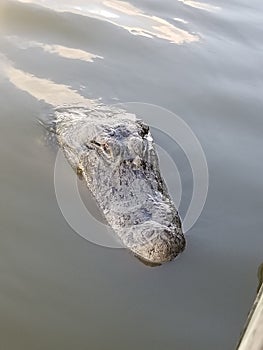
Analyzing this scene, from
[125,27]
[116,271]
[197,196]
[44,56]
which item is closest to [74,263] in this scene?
[116,271]

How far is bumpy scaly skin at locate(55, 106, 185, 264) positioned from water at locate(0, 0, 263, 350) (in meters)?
0.15

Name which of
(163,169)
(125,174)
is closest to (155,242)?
(125,174)

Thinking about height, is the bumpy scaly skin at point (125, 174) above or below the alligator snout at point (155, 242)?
above

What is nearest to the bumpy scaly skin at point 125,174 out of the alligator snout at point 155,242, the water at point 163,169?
the alligator snout at point 155,242

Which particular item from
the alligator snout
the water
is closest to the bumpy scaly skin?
the alligator snout

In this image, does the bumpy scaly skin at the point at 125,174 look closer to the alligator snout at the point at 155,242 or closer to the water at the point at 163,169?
the alligator snout at the point at 155,242

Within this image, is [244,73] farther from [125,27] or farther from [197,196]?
[197,196]

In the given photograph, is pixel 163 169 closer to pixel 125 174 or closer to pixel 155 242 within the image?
pixel 125 174

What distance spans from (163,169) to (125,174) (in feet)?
1.56

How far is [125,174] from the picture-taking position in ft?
16.2

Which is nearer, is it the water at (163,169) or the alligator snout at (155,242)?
the water at (163,169)

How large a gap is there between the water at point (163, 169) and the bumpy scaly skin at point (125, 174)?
0.15 metres

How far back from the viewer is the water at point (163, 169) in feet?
12.9

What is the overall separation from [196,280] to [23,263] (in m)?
1.12
